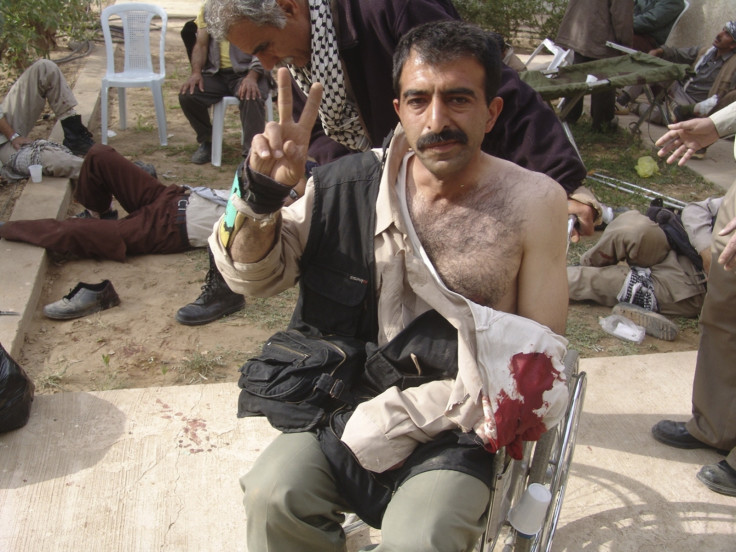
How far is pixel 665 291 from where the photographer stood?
4.01 meters

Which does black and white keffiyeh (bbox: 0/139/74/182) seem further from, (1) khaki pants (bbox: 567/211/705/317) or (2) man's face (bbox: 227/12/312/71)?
(1) khaki pants (bbox: 567/211/705/317)

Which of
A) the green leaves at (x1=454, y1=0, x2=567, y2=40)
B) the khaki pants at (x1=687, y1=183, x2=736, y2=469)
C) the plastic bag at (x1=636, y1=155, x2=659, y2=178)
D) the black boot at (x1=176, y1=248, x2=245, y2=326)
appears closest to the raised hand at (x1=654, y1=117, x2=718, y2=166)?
the khaki pants at (x1=687, y1=183, x2=736, y2=469)

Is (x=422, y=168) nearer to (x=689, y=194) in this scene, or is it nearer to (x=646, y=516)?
(x=646, y=516)

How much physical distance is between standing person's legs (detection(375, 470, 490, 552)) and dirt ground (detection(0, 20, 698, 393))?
1834 mm

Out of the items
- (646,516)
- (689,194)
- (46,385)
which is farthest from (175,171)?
(646,516)

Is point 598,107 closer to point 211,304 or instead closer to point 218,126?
point 218,126

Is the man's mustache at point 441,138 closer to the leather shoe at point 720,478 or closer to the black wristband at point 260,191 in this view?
the black wristband at point 260,191

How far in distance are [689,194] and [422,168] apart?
15.7 feet

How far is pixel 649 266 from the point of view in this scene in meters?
4.11

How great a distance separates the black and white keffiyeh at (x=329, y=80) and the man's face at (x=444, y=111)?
1.87ft

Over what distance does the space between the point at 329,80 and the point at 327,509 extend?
5.14 ft

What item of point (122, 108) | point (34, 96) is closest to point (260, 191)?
point (34, 96)

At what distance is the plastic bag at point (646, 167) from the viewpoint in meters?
6.32

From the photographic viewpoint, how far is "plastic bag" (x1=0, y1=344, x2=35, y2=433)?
2662 millimetres
